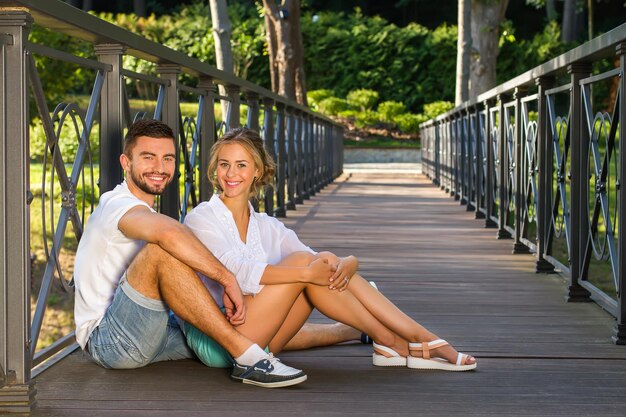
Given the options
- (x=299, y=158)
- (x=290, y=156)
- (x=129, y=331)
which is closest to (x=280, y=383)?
(x=129, y=331)

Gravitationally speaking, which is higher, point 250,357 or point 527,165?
point 527,165

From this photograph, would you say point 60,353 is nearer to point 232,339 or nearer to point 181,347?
point 181,347

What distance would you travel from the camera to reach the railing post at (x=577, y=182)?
5012 mm

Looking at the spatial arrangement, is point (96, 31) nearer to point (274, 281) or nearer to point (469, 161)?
point (274, 281)

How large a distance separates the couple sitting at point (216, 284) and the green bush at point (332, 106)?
26.6 m

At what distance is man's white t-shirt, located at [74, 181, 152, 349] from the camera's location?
139 inches

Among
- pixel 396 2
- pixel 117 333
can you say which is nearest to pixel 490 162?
pixel 117 333

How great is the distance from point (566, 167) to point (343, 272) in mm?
2404

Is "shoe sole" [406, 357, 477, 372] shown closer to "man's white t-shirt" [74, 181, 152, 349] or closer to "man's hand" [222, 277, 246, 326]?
"man's hand" [222, 277, 246, 326]

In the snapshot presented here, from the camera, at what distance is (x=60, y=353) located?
381 cm

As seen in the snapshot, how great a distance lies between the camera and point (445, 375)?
11.8 feet

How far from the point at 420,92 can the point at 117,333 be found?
28891mm

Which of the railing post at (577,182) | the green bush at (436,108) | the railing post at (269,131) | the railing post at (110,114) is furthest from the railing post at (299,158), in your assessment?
the green bush at (436,108)

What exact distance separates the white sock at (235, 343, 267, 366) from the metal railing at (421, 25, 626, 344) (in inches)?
55.3
